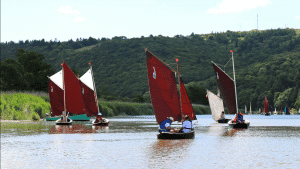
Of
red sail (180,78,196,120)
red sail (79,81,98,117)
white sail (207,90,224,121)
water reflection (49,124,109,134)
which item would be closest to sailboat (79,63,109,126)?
red sail (79,81,98,117)

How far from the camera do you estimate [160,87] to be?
38.2 metres

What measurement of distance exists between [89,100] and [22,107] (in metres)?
9.56

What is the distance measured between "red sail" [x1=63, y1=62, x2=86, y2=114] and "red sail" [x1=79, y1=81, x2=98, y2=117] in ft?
3.92

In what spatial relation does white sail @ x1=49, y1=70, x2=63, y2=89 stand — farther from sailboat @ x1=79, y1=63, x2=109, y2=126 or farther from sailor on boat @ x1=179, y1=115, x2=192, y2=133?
sailor on boat @ x1=179, y1=115, x2=192, y2=133

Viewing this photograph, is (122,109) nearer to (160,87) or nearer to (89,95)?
(89,95)

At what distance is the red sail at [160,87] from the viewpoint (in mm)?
38062

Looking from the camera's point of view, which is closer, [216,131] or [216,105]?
[216,131]

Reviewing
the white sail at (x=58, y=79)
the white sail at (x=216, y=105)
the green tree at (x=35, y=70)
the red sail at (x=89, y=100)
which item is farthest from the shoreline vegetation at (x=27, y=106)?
the green tree at (x=35, y=70)

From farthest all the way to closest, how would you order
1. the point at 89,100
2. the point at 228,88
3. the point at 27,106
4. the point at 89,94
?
the point at 89,94 → the point at 89,100 → the point at 27,106 → the point at 228,88

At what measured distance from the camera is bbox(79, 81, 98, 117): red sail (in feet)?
228

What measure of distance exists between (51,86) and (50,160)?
51.9 m

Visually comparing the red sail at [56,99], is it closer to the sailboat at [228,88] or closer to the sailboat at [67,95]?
the sailboat at [67,95]

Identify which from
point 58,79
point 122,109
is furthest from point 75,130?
point 122,109

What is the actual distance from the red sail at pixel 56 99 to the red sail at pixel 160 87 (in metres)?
38.5
